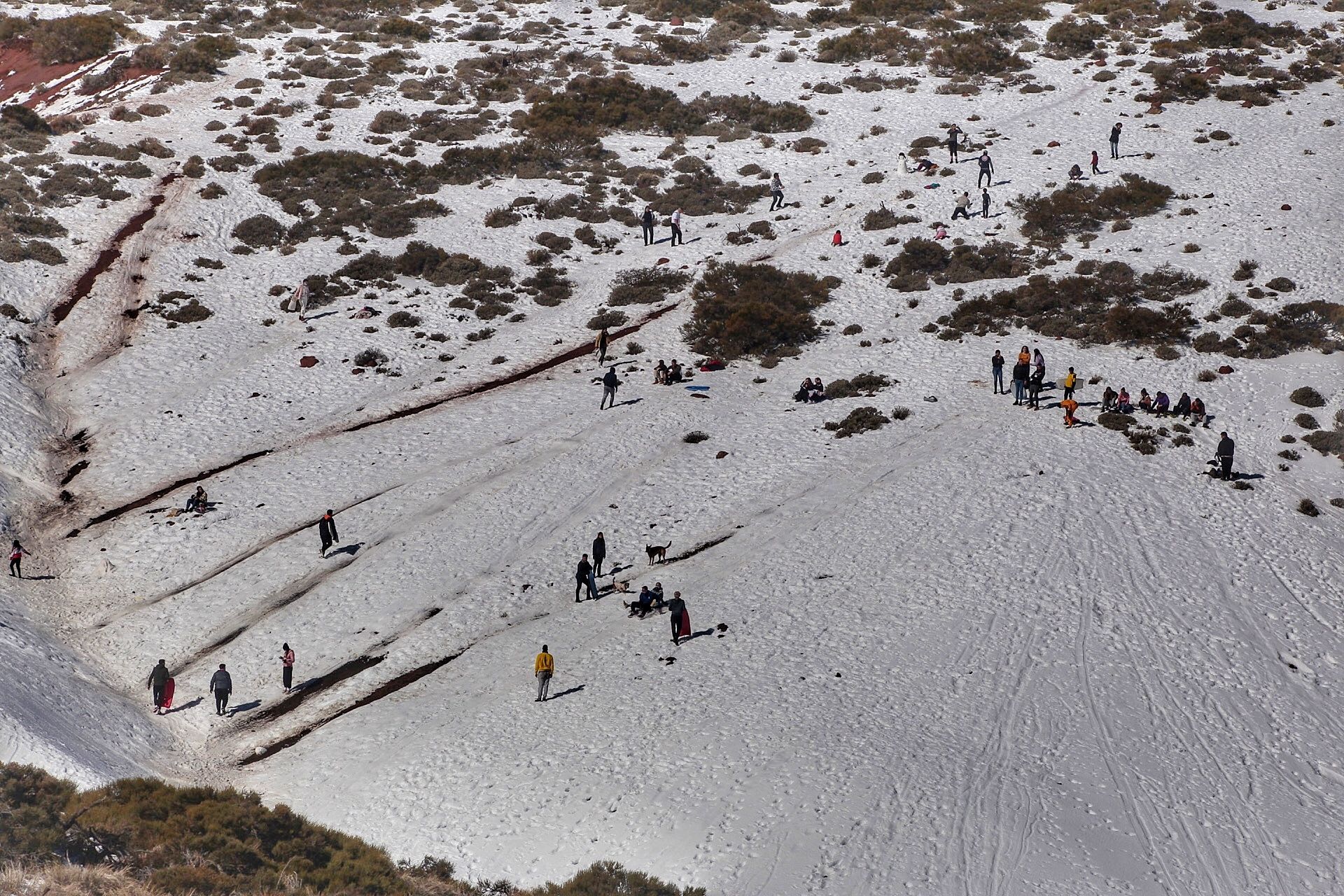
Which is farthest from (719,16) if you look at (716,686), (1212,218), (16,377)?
(716,686)

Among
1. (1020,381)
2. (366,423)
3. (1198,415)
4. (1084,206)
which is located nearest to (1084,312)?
(1020,381)

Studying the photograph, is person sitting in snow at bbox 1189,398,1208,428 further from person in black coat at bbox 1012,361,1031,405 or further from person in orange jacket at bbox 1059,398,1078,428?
person in black coat at bbox 1012,361,1031,405

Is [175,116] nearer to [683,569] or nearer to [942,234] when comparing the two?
[942,234]

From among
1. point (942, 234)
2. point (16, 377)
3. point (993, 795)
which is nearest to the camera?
point (993, 795)

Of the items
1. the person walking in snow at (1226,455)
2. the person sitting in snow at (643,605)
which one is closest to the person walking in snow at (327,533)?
the person sitting in snow at (643,605)

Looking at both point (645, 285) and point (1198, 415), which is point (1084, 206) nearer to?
point (1198, 415)

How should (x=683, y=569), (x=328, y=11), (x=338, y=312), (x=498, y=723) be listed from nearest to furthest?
1. (x=498, y=723)
2. (x=683, y=569)
3. (x=338, y=312)
4. (x=328, y=11)
